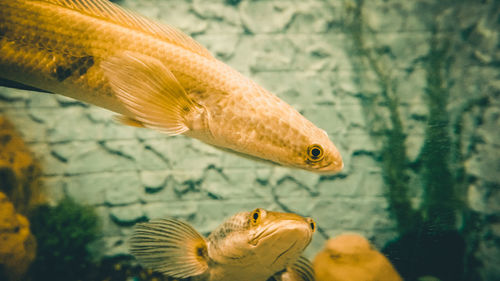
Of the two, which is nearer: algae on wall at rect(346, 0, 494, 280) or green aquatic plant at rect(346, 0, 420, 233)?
algae on wall at rect(346, 0, 494, 280)

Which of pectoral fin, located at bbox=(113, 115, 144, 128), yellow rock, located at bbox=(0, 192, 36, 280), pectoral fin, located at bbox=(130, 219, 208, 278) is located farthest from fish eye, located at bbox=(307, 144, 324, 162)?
yellow rock, located at bbox=(0, 192, 36, 280)

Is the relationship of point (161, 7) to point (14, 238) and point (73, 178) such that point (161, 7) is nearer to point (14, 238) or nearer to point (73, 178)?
point (73, 178)

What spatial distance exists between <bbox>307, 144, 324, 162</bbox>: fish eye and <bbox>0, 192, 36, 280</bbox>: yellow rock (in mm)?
1630

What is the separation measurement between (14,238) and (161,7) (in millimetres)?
2318

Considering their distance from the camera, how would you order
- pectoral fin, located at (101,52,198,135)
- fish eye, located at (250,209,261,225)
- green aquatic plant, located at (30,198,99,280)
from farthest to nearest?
green aquatic plant, located at (30,198,99,280) → fish eye, located at (250,209,261,225) → pectoral fin, located at (101,52,198,135)

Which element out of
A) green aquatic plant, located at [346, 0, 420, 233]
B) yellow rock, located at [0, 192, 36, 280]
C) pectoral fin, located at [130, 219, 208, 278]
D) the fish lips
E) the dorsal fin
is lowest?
yellow rock, located at [0, 192, 36, 280]

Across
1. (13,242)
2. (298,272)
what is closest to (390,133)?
(298,272)

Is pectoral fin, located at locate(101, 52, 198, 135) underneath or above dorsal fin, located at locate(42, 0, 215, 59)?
underneath

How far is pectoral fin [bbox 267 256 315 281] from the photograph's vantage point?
1.22 metres

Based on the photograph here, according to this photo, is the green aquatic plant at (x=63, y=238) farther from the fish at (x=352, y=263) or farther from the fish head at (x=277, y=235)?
the fish at (x=352, y=263)

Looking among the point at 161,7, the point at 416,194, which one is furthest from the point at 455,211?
the point at 161,7

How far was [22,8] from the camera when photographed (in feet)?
2.76

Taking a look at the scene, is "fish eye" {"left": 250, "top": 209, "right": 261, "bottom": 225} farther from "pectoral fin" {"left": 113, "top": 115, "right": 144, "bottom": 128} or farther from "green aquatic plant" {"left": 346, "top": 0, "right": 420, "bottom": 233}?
"green aquatic plant" {"left": 346, "top": 0, "right": 420, "bottom": 233}

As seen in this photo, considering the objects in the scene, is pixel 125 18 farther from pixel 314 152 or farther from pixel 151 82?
pixel 314 152
